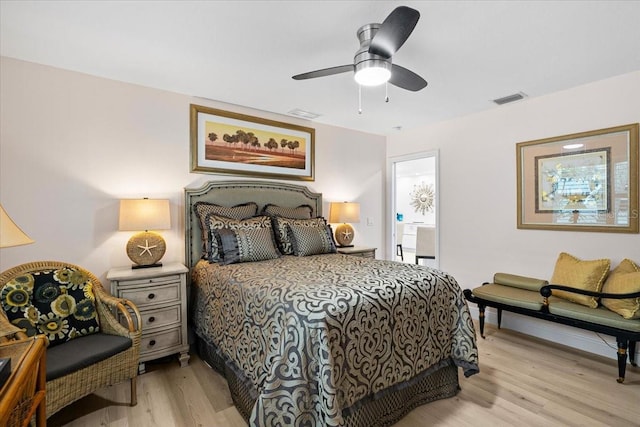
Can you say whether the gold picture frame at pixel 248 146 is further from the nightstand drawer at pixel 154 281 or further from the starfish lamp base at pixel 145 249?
the nightstand drawer at pixel 154 281

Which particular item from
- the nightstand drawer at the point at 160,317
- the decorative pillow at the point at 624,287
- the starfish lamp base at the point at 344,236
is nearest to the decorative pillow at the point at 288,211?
the starfish lamp base at the point at 344,236

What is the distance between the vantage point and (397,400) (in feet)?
6.40

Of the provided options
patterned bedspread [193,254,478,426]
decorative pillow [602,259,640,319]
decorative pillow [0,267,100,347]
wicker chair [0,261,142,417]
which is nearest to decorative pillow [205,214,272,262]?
patterned bedspread [193,254,478,426]

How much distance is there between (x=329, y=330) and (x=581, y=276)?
8.37 feet

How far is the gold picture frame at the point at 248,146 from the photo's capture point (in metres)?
3.33

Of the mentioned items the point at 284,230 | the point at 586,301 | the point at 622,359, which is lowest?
the point at 622,359

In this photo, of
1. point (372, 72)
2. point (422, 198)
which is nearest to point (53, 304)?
point (372, 72)

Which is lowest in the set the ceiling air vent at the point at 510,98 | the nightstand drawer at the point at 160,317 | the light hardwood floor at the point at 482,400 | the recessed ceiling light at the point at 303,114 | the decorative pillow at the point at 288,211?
the light hardwood floor at the point at 482,400

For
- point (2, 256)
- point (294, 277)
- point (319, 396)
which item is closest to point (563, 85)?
point (294, 277)

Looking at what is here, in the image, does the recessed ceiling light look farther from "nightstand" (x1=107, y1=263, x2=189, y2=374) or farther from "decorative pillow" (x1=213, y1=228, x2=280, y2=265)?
"nightstand" (x1=107, y1=263, x2=189, y2=374)

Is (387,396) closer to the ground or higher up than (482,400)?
higher up

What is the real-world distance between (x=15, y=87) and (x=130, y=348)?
2236 millimetres

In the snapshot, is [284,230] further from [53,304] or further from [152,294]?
[53,304]

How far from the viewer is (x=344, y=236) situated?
421cm
